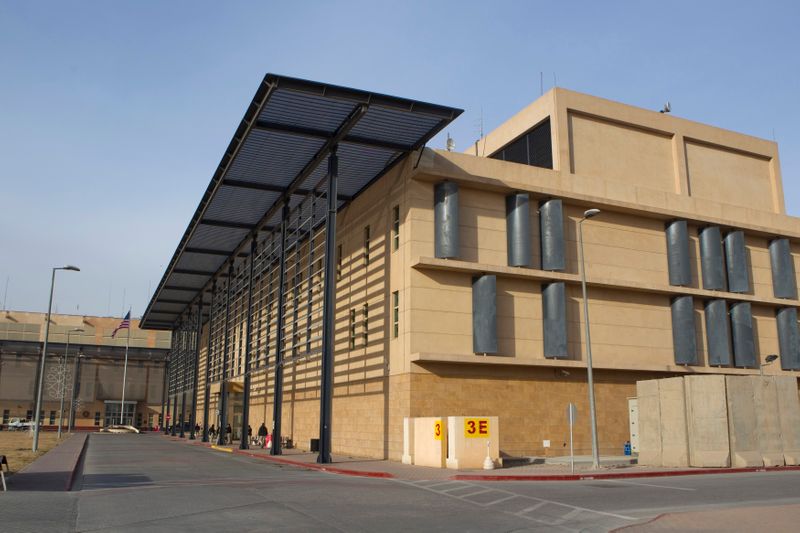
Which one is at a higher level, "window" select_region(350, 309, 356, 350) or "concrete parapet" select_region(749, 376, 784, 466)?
"window" select_region(350, 309, 356, 350)

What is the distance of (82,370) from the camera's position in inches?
3974

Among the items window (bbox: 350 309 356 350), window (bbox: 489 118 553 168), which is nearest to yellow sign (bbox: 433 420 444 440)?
window (bbox: 350 309 356 350)

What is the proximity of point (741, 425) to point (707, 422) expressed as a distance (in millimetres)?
1204

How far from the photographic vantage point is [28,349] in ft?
322

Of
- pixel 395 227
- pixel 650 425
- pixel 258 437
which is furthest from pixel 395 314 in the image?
pixel 258 437

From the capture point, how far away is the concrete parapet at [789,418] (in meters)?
26.5

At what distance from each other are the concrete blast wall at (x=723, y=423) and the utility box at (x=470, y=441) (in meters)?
6.51

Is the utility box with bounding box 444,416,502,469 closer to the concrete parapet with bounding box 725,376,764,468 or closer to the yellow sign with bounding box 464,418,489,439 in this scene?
the yellow sign with bounding box 464,418,489,439

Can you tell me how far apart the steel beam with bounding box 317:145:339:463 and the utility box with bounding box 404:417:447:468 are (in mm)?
3449

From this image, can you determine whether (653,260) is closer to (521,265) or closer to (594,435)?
(521,265)

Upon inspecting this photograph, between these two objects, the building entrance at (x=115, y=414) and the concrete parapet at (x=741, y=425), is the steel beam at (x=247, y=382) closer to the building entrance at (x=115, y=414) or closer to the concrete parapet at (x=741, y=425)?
Answer: the concrete parapet at (x=741, y=425)

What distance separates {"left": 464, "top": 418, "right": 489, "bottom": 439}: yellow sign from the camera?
2545cm

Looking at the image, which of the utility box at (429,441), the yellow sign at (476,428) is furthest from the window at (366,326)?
the yellow sign at (476,428)

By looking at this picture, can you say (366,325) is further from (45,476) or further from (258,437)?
(258,437)
